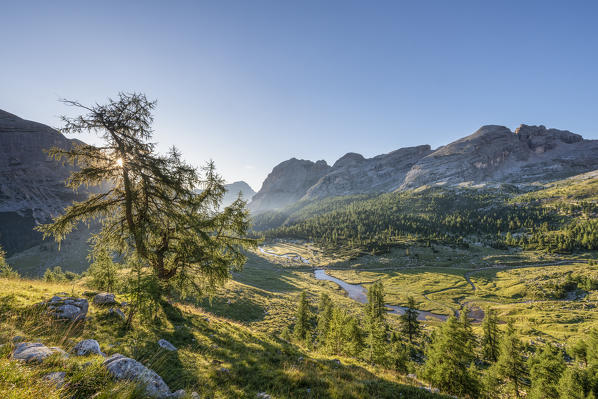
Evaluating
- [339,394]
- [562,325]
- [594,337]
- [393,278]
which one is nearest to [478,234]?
[393,278]

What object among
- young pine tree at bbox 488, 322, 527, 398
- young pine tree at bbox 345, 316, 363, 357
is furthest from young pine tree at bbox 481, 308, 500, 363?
young pine tree at bbox 345, 316, 363, 357

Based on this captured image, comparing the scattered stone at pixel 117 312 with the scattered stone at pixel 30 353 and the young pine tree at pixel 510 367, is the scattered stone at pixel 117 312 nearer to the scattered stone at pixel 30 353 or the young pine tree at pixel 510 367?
the scattered stone at pixel 30 353

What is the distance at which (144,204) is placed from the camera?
42.9 ft

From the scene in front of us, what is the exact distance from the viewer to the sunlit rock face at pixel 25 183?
15062 centimetres

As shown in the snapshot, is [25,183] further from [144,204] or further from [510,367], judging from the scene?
[510,367]

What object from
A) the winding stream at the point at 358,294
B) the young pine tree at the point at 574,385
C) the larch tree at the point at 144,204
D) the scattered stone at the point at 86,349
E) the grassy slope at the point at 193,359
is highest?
Answer: the larch tree at the point at 144,204

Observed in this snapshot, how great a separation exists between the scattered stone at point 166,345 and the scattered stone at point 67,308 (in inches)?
140

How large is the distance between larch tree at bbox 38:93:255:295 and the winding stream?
70.8 m

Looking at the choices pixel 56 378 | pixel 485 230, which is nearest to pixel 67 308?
pixel 56 378

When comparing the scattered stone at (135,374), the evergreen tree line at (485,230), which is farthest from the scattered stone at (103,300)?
the evergreen tree line at (485,230)

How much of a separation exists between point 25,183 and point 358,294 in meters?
255

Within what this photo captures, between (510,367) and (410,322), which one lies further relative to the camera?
(410,322)

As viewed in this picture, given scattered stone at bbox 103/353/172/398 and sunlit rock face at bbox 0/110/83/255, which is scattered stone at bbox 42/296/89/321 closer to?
scattered stone at bbox 103/353/172/398

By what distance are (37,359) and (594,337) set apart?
59.6 metres
